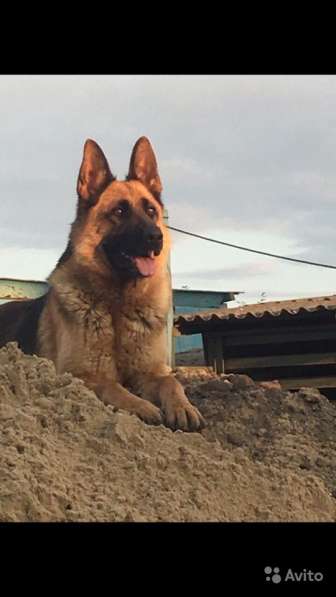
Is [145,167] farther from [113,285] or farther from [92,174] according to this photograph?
[113,285]

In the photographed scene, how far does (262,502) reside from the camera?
443 cm

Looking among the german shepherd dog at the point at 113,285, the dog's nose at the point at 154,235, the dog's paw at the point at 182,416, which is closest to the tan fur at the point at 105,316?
the german shepherd dog at the point at 113,285

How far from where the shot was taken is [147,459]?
172 inches

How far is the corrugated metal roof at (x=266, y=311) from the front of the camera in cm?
631

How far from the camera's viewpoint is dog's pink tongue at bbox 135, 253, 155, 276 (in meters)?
5.55

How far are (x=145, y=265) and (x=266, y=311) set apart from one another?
53.4 inches

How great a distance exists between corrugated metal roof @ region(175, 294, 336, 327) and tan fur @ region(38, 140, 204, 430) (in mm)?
723

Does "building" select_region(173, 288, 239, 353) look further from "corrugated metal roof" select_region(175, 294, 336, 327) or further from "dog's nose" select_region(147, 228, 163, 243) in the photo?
"dog's nose" select_region(147, 228, 163, 243)

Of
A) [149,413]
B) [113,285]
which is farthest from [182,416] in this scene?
[113,285]

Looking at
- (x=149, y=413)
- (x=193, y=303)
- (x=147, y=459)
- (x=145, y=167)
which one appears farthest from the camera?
(x=193, y=303)

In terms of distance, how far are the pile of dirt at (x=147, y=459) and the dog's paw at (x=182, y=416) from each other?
0.29 feet
